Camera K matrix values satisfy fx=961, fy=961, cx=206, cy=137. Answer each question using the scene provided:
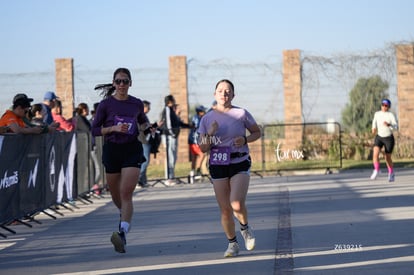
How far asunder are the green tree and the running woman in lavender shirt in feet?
61.8

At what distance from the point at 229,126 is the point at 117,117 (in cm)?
143

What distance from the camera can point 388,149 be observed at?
802 inches

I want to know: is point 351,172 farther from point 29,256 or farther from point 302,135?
point 29,256

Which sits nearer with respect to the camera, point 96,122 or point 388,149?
point 96,122

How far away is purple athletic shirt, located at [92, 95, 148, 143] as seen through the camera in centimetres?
1062

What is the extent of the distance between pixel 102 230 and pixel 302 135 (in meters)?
15.3

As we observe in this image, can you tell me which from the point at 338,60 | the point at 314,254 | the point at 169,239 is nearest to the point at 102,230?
the point at 169,239

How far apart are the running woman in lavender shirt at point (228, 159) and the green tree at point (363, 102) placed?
18825 mm

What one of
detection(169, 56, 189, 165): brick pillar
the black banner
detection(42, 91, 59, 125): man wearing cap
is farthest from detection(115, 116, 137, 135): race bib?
detection(169, 56, 189, 165): brick pillar

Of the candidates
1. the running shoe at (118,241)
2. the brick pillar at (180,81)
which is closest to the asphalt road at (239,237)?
the running shoe at (118,241)

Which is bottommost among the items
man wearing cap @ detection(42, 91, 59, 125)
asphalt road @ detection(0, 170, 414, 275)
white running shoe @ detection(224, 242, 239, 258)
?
asphalt road @ detection(0, 170, 414, 275)

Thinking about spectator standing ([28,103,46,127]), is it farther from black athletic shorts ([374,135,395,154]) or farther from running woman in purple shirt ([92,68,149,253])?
black athletic shorts ([374,135,395,154])

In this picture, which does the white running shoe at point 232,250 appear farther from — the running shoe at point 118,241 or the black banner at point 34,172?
the black banner at point 34,172

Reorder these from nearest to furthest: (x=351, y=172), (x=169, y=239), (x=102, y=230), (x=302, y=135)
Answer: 1. (x=169, y=239)
2. (x=102, y=230)
3. (x=351, y=172)
4. (x=302, y=135)
